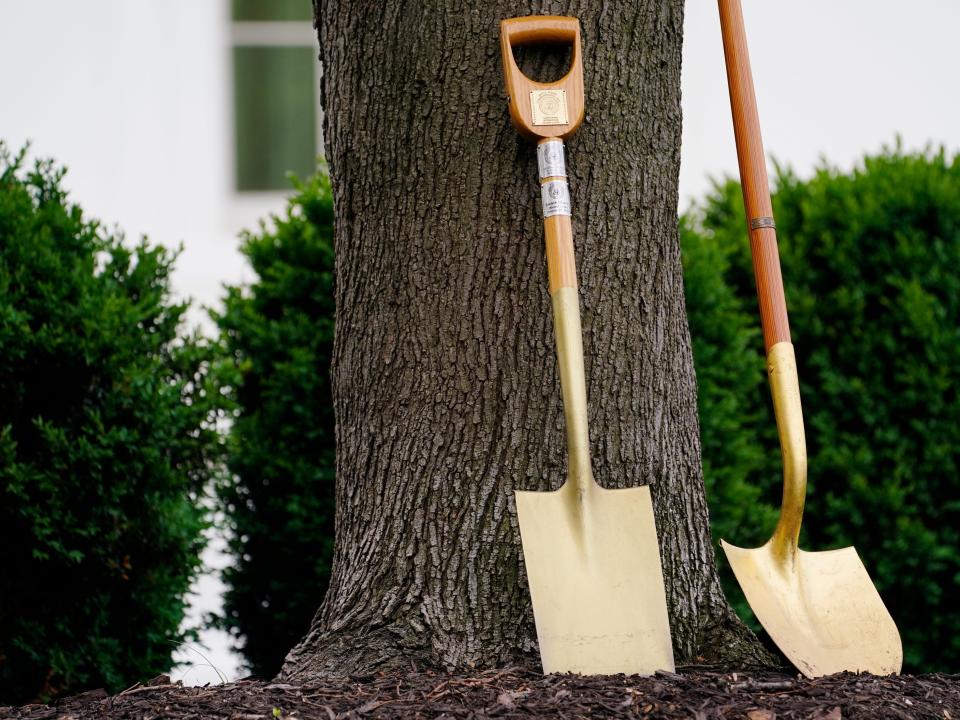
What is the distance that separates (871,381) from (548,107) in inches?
93.2

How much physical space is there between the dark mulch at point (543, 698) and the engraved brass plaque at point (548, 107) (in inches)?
44.7

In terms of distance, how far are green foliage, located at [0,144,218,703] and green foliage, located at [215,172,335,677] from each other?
0.33 meters

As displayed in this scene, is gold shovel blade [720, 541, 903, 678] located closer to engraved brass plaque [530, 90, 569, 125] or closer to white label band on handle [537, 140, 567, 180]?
white label band on handle [537, 140, 567, 180]

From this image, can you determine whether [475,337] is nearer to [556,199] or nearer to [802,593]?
[556,199]

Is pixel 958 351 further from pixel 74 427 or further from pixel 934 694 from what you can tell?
pixel 74 427

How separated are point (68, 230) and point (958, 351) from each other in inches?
125

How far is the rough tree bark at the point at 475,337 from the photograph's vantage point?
229cm


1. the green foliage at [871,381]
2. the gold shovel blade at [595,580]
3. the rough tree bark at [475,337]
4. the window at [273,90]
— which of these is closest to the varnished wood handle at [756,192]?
the rough tree bark at [475,337]

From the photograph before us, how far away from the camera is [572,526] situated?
7.25 feet

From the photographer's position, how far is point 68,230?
3.29 metres

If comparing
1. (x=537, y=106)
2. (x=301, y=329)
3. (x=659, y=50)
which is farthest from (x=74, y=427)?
(x=659, y=50)

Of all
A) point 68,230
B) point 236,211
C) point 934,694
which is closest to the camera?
point 934,694

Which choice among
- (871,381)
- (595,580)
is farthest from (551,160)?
(871,381)

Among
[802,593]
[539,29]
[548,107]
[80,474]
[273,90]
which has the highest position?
[273,90]
